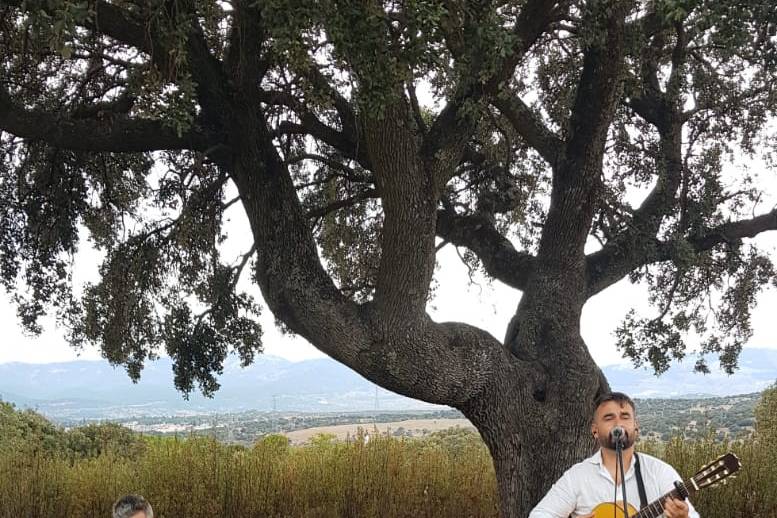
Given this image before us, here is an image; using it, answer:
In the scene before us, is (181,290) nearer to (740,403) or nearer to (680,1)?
(680,1)

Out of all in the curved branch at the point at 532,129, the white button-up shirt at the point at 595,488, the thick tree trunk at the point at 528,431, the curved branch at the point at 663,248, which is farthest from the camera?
the curved branch at the point at 663,248

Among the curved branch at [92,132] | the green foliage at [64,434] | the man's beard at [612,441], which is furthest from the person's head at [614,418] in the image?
the green foliage at [64,434]

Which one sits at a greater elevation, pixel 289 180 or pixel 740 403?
pixel 289 180

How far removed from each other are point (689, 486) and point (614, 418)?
0.35 metres

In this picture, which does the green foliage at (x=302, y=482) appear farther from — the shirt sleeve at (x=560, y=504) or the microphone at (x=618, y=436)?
the microphone at (x=618, y=436)

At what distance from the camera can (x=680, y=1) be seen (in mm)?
3277

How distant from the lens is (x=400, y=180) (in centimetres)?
509

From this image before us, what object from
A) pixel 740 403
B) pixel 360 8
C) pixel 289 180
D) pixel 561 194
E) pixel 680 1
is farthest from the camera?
pixel 740 403

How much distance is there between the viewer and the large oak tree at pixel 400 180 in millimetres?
4284

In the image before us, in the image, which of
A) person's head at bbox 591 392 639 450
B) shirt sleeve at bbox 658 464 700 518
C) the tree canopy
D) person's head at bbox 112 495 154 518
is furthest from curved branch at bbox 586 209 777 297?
person's head at bbox 112 495 154 518

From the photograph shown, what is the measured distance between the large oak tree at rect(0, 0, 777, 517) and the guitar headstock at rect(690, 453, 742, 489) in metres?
1.82

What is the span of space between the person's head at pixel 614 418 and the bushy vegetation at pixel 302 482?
161 inches

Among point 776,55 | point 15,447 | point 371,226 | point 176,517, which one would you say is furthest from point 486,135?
point 15,447

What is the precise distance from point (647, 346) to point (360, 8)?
16.3 ft
